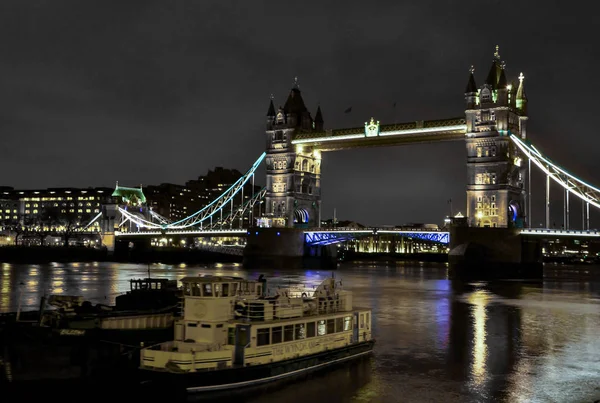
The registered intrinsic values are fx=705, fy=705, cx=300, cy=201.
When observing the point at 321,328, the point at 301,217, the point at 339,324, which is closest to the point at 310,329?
the point at 321,328

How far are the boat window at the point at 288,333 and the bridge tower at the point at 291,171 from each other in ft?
225

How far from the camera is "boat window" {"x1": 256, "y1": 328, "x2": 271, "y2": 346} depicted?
19688 millimetres

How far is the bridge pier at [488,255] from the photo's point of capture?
66.2 meters

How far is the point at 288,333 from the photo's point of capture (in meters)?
20.9

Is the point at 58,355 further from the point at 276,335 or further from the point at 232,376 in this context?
the point at 276,335

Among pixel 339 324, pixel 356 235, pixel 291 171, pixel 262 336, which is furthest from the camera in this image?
pixel 291 171

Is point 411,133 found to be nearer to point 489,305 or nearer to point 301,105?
point 301,105

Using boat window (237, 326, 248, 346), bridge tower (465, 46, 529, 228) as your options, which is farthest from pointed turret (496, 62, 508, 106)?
boat window (237, 326, 248, 346)

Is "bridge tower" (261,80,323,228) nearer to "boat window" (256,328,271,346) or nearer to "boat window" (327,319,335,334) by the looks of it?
"boat window" (327,319,335,334)

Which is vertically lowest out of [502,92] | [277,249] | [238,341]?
[238,341]

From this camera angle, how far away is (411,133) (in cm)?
7531

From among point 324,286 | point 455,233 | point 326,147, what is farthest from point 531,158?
point 324,286

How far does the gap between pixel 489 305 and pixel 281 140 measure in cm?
5298

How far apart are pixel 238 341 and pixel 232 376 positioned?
0.99m
